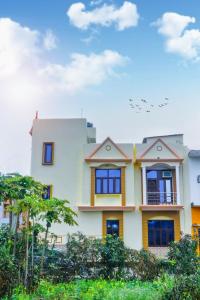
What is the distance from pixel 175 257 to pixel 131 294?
6.00 meters

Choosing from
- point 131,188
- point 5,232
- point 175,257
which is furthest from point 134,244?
point 5,232

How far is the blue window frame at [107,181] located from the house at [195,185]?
4.18 metres

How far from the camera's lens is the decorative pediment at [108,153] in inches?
863

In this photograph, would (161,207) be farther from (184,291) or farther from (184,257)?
(184,291)

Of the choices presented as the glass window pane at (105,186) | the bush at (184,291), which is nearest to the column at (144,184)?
the glass window pane at (105,186)

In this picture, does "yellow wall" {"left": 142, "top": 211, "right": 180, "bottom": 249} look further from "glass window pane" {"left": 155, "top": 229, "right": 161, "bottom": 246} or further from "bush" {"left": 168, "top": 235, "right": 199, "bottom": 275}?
"bush" {"left": 168, "top": 235, "right": 199, "bottom": 275}

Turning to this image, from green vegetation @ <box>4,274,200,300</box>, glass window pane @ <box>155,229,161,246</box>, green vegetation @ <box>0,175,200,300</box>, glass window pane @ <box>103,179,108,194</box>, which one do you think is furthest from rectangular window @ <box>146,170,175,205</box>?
green vegetation @ <box>4,274,200,300</box>

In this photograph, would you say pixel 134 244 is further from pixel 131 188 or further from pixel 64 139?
pixel 64 139

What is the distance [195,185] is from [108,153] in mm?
5349

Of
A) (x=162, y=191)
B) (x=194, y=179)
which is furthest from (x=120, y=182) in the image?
(x=194, y=179)

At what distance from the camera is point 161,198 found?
860 inches

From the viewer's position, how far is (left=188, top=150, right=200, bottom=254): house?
21.4m

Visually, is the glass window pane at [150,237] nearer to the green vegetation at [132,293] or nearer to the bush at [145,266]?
the bush at [145,266]

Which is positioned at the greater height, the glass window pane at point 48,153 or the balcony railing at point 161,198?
the glass window pane at point 48,153
